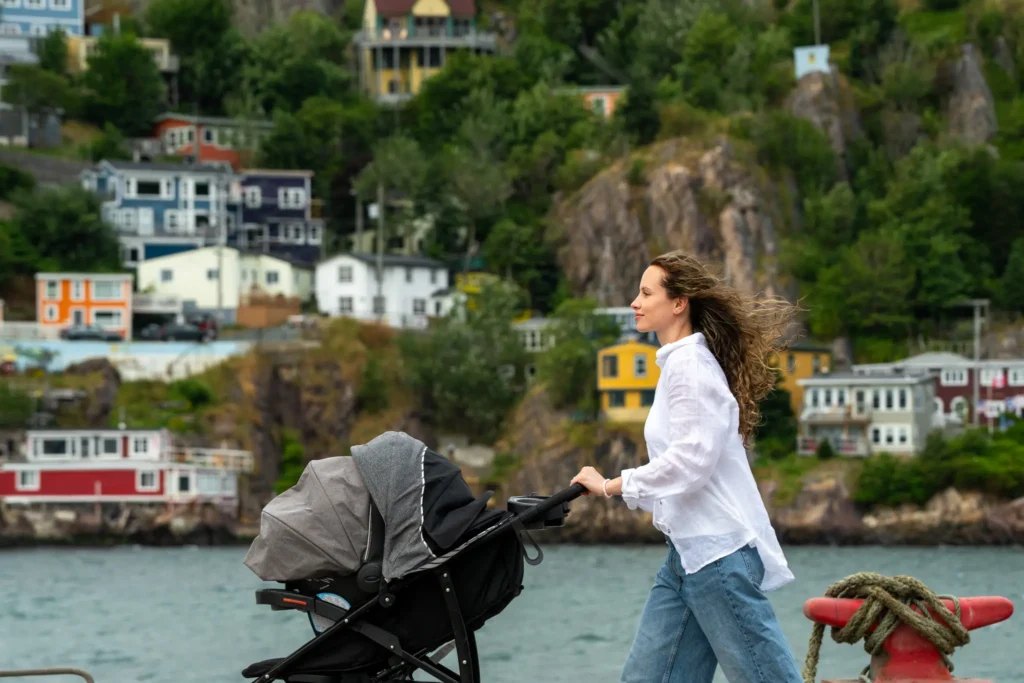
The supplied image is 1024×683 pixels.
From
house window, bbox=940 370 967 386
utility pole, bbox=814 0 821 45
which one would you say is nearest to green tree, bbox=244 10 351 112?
utility pole, bbox=814 0 821 45

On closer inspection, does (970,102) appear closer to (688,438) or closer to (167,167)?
(167,167)

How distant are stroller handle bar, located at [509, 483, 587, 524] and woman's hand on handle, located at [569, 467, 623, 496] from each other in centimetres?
3

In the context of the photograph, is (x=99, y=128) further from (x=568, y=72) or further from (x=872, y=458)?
(x=872, y=458)

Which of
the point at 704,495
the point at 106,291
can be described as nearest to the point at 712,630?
the point at 704,495

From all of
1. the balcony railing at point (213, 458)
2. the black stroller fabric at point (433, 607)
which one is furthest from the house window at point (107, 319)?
the black stroller fabric at point (433, 607)

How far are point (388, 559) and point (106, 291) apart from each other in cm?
7799

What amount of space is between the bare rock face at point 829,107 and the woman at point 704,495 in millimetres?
82605

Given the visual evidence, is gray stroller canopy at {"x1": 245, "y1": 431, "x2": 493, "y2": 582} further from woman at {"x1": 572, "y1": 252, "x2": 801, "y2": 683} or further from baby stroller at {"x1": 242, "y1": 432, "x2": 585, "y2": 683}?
woman at {"x1": 572, "y1": 252, "x2": 801, "y2": 683}

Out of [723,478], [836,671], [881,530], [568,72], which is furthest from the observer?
[568,72]

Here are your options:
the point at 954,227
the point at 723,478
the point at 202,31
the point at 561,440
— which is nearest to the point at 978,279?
the point at 954,227

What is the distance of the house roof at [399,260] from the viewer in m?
87.0

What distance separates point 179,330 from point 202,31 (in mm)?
29836

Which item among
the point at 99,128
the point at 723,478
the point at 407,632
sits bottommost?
the point at 407,632

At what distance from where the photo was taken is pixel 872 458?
74000 millimetres
